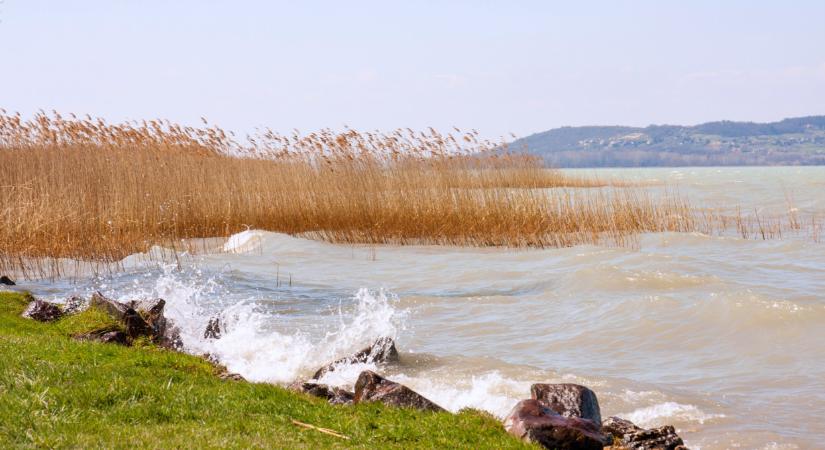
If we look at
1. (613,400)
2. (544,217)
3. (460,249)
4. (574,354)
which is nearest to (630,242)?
(544,217)

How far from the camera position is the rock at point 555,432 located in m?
6.16

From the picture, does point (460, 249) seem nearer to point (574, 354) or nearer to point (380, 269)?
point (380, 269)

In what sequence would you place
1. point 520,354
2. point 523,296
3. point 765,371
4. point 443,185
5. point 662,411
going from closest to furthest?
point 662,411
point 765,371
point 520,354
point 523,296
point 443,185

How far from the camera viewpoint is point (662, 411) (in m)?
7.95

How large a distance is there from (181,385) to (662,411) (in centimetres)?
416

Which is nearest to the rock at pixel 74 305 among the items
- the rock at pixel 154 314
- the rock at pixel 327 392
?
the rock at pixel 154 314

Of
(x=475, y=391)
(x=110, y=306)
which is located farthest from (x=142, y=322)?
(x=475, y=391)

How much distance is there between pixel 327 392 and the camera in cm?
816

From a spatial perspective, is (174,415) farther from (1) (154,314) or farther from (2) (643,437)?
(1) (154,314)

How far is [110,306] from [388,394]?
16.8ft

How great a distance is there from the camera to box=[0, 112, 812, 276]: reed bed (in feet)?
61.6

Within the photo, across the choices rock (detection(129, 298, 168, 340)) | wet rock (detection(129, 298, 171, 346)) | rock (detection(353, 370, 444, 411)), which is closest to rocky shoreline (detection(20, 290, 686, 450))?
rock (detection(353, 370, 444, 411))

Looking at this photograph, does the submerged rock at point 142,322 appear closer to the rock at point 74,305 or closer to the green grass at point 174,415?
the rock at point 74,305

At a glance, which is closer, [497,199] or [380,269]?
[380,269]
